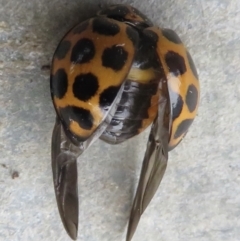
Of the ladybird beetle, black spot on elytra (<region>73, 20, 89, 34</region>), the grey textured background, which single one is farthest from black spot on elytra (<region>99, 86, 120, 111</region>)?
the grey textured background

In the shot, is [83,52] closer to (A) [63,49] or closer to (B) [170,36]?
(A) [63,49]

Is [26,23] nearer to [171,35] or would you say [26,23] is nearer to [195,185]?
[171,35]

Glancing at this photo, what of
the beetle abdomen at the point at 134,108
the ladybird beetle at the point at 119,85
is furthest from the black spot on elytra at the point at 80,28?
the beetle abdomen at the point at 134,108

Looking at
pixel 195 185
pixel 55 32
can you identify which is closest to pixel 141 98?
pixel 55 32

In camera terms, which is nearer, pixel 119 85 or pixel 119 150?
pixel 119 85

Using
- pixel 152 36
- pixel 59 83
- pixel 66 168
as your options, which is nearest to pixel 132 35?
pixel 152 36

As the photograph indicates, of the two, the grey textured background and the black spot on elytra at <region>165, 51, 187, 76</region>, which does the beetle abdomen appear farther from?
the grey textured background
